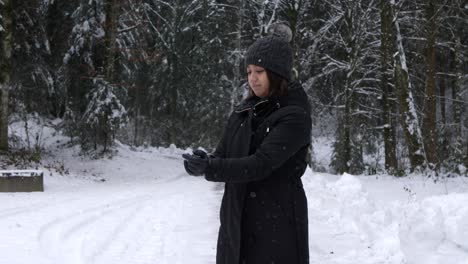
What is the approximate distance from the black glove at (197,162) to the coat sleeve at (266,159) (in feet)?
0.08

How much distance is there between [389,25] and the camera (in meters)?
16.2

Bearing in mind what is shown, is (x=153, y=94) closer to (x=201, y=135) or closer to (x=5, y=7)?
(x=201, y=135)

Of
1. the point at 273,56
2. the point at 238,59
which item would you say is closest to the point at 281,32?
the point at 273,56

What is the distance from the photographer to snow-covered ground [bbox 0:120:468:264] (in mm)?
5168

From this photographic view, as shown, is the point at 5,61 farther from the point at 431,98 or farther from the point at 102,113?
the point at 431,98

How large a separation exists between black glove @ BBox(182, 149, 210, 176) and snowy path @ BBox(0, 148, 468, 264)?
2920mm

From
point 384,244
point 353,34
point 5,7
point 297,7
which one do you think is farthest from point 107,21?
point 384,244

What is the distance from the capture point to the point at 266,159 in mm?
2203

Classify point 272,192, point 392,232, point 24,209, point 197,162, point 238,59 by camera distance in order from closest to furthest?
point 197,162 → point 272,192 → point 392,232 → point 24,209 → point 238,59

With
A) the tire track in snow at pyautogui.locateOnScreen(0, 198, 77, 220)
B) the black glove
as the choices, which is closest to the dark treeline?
the tire track in snow at pyautogui.locateOnScreen(0, 198, 77, 220)

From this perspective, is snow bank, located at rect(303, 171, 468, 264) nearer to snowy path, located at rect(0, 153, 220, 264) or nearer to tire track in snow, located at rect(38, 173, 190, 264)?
snowy path, located at rect(0, 153, 220, 264)

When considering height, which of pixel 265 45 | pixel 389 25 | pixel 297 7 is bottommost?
pixel 265 45

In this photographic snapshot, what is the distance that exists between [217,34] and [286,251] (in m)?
A: 27.2

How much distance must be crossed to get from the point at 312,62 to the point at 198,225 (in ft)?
45.9
